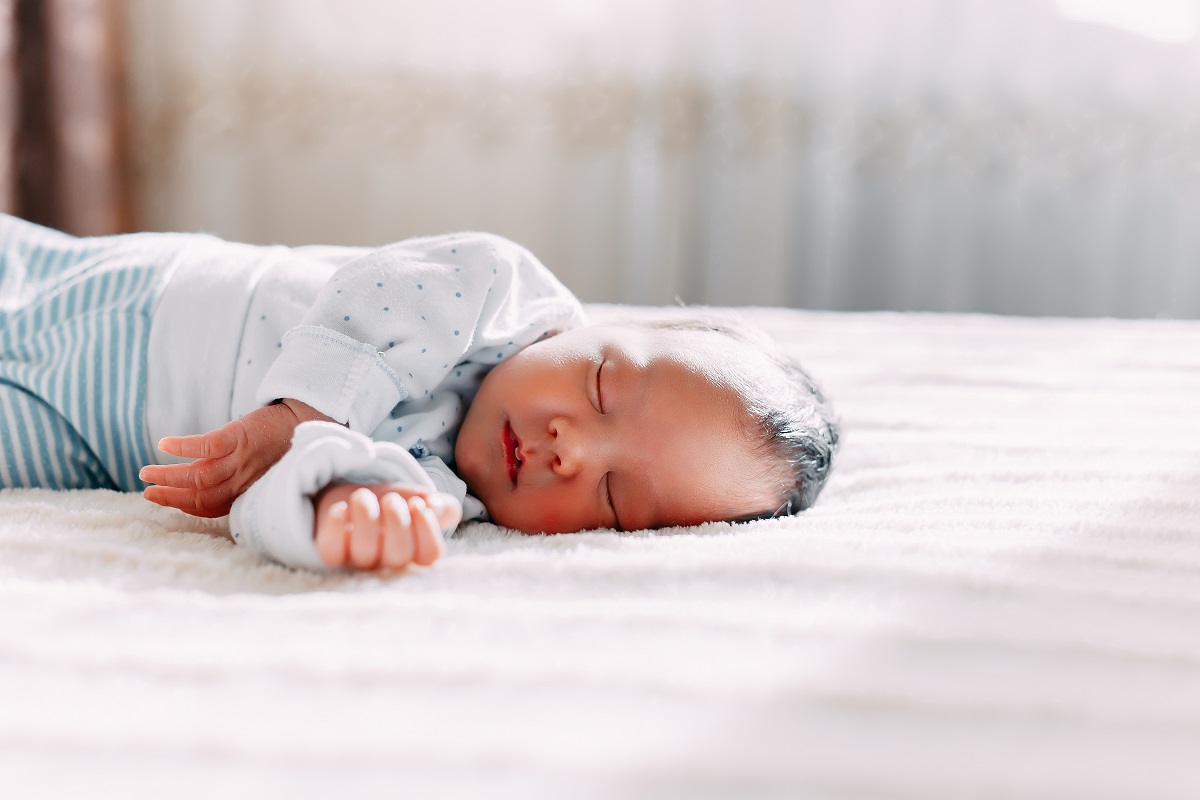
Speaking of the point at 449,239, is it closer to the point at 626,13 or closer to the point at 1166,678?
the point at 1166,678

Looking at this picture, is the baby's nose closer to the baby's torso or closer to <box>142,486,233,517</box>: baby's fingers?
the baby's torso

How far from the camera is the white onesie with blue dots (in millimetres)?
865

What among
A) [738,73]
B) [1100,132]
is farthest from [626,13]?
[1100,132]

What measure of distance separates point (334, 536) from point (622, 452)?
0.30 m

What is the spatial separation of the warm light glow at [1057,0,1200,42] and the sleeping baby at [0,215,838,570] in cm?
155

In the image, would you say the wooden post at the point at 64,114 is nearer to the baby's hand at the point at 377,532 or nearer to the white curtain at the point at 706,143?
the white curtain at the point at 706,143

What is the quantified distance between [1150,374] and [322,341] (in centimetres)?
102

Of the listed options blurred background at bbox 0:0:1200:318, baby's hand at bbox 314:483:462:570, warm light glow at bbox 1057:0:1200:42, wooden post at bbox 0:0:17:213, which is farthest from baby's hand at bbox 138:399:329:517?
warm light glow at bbox 1057:0:1200:42

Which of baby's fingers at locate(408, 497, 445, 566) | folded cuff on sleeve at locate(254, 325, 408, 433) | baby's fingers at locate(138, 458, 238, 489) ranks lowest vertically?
baby's fingers at locate(138, 458, 238, 489)

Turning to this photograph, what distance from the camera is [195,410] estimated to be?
37.8 inches

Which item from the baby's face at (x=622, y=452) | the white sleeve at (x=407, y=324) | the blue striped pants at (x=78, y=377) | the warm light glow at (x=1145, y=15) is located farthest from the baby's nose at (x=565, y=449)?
the warm light glow at (x=1145, y=15)

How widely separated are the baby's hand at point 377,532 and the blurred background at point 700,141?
5.42ft

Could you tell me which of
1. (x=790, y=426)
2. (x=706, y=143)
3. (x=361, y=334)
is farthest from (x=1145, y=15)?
(x=361, y=334)

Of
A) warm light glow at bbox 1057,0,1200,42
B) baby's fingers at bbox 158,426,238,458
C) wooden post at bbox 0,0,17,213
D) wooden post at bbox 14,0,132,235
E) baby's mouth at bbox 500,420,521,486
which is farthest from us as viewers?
warm light glow at bbox 1057,0,1200,42
